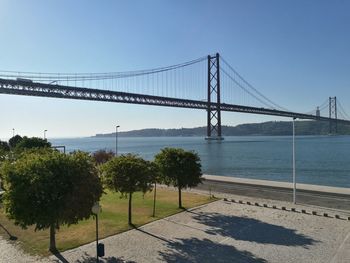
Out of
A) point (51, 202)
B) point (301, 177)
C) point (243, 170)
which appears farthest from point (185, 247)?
point (243, 170)

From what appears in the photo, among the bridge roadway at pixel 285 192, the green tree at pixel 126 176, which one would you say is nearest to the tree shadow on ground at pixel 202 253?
the green tree at pixel 126 176

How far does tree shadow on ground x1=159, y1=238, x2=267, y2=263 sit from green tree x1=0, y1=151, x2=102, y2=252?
12.5 feet

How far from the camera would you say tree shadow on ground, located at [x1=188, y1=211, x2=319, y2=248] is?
18306 millimetres

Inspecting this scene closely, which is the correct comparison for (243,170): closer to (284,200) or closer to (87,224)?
(284,200)

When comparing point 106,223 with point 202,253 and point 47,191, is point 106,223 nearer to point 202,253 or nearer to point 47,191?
point 47,191

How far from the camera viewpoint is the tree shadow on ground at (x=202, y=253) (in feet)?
52.1

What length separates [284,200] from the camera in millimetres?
28781

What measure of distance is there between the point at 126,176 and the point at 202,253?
21.8ft

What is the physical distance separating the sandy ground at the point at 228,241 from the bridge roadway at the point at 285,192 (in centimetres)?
404

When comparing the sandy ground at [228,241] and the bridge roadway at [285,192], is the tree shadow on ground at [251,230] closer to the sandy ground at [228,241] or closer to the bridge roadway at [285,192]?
the sandy ground at [228,241]

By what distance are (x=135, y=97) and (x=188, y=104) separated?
20023mm

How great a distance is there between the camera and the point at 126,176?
70.8 feet

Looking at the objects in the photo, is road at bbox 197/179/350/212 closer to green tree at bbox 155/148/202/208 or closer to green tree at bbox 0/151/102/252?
green tree at bbox 155/148/202/208

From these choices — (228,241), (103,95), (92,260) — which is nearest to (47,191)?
(92,260)
